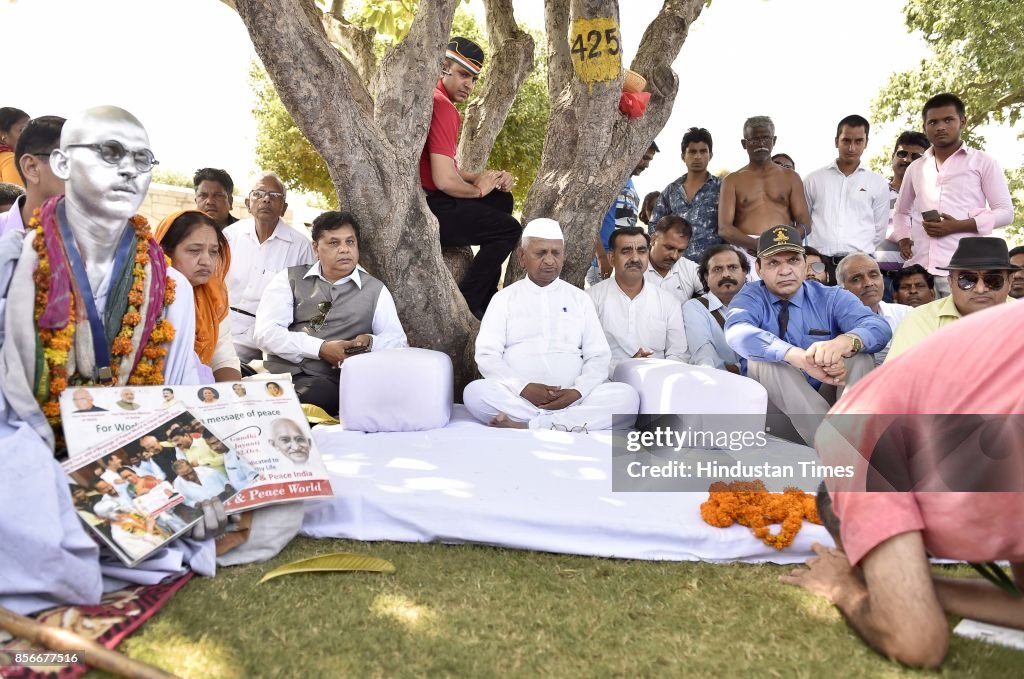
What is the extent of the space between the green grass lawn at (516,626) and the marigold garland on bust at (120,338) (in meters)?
0.89

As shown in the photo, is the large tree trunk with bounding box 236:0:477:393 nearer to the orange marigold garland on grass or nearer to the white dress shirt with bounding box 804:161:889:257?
the orange marigold garland on grass

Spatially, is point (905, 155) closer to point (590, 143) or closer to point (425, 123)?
point (590, 143)

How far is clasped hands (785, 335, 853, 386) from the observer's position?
4195 mm

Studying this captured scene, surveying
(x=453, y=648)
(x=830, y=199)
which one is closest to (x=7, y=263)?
(x=453, y=648)

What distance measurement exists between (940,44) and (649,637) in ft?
38.9

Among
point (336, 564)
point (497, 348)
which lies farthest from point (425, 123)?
point (336, 564)

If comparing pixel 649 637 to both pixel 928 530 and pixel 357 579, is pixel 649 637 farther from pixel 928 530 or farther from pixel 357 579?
pixel 357 579

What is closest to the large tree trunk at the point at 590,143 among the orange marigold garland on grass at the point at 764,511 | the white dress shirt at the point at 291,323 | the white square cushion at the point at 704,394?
the white dress shirt at the point at 291,323

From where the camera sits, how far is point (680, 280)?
6.07 m

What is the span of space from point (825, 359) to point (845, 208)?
8.62 feet

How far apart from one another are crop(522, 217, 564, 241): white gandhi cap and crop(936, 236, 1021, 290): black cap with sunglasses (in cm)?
229

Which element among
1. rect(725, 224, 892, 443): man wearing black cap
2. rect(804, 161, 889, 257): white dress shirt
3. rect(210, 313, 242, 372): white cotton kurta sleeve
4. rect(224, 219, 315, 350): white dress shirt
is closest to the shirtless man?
rect(804, 161, 889, 257): white dress shirt

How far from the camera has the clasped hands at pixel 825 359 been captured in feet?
13.8

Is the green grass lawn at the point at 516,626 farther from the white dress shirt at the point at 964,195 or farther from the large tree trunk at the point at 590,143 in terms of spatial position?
the white dress shirt at the point at 964,195
